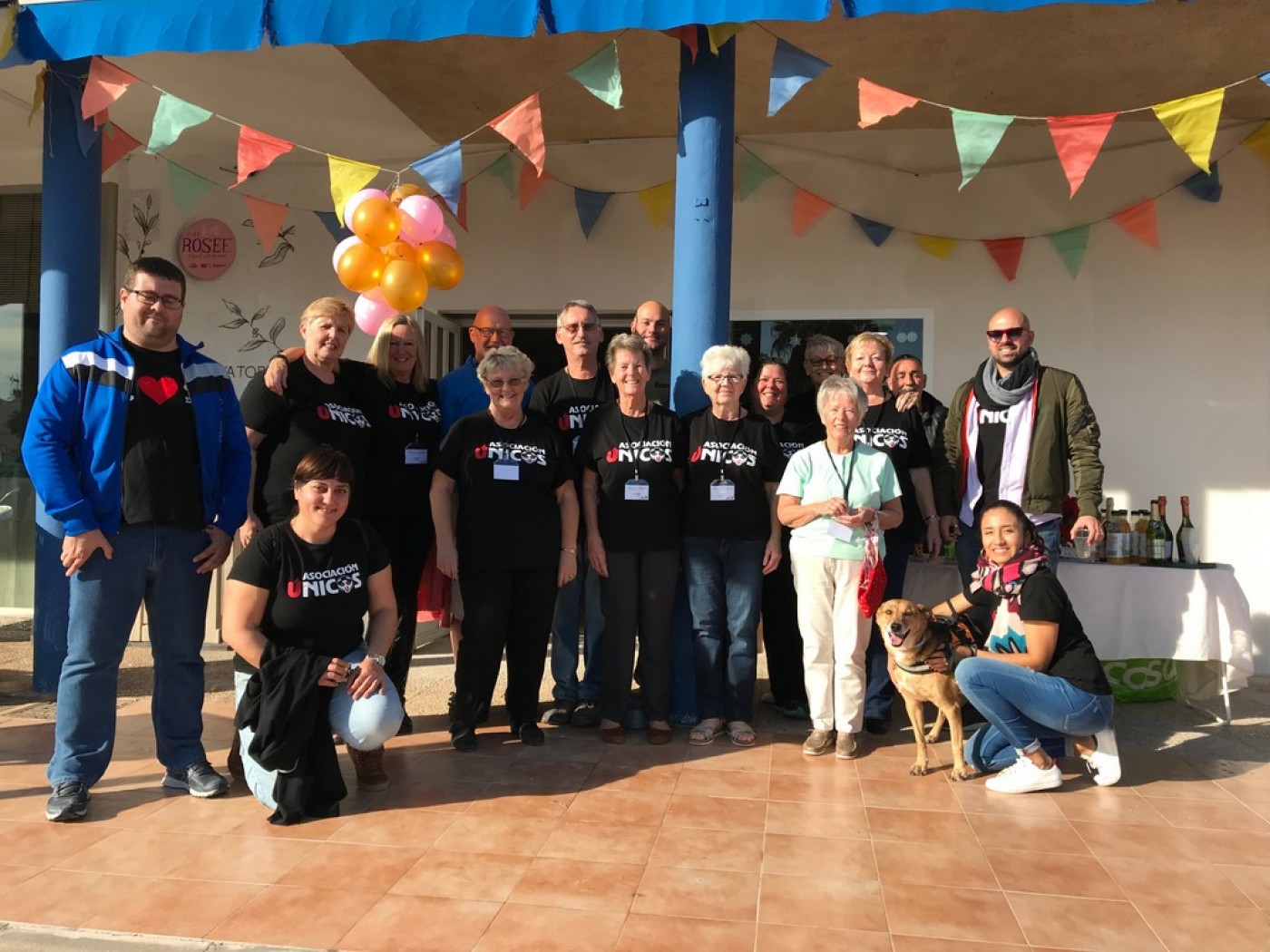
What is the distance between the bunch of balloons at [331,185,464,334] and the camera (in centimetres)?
477

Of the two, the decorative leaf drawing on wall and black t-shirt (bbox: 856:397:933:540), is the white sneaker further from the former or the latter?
the decorative leaf drawing on wall

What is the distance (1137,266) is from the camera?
611 cm

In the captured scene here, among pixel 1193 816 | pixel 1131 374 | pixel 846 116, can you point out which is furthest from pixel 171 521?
pixel 1131 374

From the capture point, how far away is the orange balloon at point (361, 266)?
4852 mm

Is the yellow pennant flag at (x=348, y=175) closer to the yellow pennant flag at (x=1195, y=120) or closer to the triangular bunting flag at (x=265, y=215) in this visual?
the triangular bunting flag at (x=265, y=215)

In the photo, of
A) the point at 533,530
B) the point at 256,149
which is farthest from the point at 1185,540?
the point at 256,149

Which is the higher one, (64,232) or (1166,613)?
(64,232)

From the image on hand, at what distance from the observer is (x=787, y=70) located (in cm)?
419

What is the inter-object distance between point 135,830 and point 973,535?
335 cm

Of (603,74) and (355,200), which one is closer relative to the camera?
(603,74)

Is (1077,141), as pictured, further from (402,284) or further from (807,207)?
(402,284)

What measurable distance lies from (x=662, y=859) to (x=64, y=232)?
13.1ft

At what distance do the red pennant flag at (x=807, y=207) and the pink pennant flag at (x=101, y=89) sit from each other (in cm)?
386

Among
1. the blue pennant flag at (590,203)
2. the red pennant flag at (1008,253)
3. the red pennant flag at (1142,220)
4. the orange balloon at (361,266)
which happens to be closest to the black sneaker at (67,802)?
the orange balloon at (361,266)
